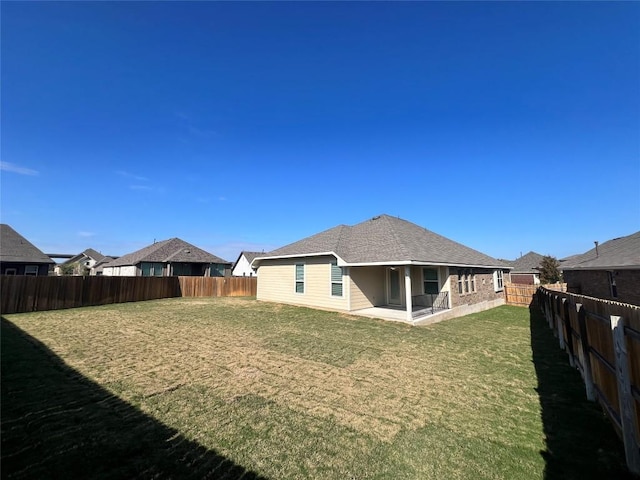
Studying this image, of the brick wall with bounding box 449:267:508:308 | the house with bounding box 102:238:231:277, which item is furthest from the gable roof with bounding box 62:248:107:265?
the brick wall with bounding box 449:267:508:308

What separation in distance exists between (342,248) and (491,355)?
8.68 m

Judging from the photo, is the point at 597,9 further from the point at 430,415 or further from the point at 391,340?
the point at 430,415

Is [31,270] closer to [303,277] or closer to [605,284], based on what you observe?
[303,277]

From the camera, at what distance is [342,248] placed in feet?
49.8

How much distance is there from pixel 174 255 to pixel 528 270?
51439 millimetres

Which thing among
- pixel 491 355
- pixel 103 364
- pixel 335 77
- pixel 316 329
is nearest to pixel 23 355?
pixel 103 364

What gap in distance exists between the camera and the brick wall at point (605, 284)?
14.5m

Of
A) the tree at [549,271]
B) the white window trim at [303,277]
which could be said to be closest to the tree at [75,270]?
the white window trim at [303,277]

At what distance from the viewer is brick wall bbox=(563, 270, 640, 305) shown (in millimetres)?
14502

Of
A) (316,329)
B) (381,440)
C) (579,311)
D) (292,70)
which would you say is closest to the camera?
(381,440)

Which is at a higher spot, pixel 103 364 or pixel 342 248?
pixel 342 248

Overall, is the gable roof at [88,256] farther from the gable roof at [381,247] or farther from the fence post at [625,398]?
the fence post at [625,398]

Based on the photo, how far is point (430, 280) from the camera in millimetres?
15312

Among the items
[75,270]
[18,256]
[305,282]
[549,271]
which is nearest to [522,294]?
[305,282]
